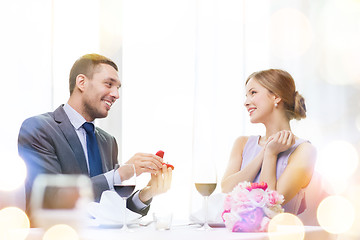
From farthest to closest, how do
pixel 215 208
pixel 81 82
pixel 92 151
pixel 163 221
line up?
pixel 81 82, pixel 92 151, pixel 215 208, pixel 163 221

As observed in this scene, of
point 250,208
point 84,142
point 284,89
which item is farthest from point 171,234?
point 284,89

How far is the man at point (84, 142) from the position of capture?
6.50 feet

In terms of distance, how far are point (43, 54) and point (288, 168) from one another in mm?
1426

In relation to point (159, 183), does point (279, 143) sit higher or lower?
higher

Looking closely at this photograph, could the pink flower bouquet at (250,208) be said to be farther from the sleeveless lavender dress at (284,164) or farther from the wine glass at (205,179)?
the sleeveless lavender dress at (284,164)

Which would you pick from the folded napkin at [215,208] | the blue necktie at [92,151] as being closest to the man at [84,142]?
the blue necktie at [92,151]

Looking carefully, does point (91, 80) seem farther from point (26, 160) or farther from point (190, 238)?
point (190, 238)

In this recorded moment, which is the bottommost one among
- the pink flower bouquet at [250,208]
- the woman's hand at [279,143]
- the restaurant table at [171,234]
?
the restaurant table at [171,234]

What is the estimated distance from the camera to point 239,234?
53.6 inches

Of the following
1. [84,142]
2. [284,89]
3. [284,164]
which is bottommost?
[284,164]

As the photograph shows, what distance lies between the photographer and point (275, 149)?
242 centimetres

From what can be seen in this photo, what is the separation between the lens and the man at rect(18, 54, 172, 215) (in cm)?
198

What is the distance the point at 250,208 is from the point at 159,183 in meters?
0.54

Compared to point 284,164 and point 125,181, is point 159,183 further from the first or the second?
point 284,164
